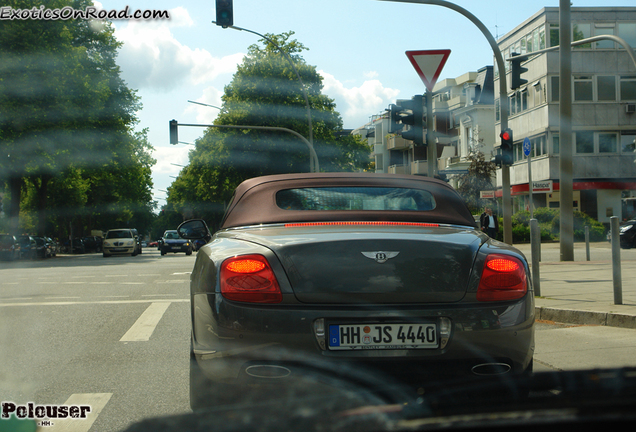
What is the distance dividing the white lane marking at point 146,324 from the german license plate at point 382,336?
4.47 meters

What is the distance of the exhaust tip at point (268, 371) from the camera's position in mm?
3289

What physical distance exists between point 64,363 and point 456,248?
3925 millimetres

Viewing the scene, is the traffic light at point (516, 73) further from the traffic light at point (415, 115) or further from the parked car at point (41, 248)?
the parked car at point (41, 248)

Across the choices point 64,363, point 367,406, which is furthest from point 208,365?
point 64,363

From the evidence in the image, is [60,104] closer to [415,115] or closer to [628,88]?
[415,115]

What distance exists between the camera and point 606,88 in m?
38.6

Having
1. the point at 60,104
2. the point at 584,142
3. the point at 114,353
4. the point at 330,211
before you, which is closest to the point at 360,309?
the point at 330,211

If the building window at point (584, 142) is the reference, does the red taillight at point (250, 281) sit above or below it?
below

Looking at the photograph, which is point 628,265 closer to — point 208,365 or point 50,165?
point 208,365

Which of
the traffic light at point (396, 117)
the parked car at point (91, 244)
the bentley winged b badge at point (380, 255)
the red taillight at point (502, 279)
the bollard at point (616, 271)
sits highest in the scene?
the traffic light at point (396, 117)

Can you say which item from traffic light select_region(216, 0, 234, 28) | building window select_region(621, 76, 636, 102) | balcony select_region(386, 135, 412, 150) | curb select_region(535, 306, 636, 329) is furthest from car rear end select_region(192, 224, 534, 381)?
balcony select_region(386, 135, 412, 150)

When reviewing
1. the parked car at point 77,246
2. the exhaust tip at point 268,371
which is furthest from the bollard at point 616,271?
the parked car at point 77,246

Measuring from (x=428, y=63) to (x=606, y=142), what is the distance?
101 ft

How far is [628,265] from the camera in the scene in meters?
16.8
